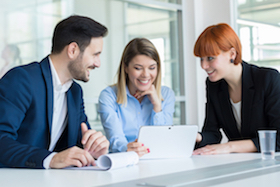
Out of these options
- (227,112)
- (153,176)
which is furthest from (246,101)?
(153,176)

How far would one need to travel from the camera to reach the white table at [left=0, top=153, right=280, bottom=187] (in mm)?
1069

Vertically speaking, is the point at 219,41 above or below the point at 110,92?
above

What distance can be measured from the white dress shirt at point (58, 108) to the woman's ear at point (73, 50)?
12 centimetres

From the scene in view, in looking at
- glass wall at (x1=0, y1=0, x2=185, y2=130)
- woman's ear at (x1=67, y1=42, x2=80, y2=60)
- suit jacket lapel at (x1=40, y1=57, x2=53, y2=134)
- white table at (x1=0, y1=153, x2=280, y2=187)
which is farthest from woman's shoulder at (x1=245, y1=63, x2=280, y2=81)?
glass wall at (x1=0, y1=0, x2=185, y2=130)

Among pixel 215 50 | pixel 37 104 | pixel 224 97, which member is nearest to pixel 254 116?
pixel 224 97

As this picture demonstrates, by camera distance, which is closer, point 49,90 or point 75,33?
point 49,90

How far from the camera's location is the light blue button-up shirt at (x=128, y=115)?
2277mm

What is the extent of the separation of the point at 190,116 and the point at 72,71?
2.78 m

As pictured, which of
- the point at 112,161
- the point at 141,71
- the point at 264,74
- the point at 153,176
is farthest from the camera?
the point at 141,71

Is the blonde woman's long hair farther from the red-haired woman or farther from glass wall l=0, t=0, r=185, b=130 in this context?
glass wall l=0, t=0, r=185, b=130

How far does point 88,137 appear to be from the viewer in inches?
62.0

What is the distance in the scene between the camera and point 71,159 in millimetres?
1416

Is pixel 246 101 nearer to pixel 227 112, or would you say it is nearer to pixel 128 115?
pixel 227 112

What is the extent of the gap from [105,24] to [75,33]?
1.77 m
